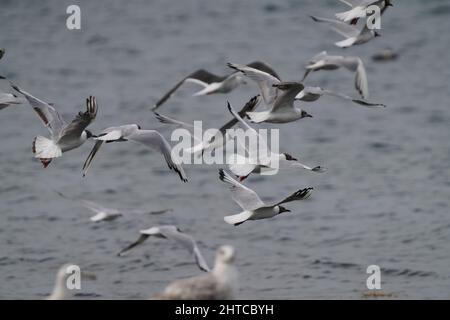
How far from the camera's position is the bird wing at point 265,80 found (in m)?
11.1

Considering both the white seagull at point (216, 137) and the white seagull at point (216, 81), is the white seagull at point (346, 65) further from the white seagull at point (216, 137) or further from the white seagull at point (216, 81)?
the white seagull at point (216, 137)

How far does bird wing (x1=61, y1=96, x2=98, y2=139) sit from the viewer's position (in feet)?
31.3

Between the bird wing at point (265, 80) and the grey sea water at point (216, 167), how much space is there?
6.52 ft

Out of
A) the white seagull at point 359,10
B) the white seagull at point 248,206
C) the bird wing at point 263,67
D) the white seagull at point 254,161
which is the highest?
the white seagull at point 359,10

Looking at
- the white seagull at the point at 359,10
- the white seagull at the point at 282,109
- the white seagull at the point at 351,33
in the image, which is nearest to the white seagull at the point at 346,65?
the white seagull at the point at 351,33

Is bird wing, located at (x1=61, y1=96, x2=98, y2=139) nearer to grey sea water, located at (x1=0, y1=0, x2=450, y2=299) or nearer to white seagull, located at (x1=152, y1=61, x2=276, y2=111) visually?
white seagull, located at (x1=152, y1=61, x2=276, y2=111)

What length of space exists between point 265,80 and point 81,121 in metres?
2.05

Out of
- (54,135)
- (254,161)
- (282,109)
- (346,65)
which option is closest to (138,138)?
(54,135)

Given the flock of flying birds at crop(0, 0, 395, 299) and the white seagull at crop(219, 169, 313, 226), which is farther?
the white seagull at crop(219, 169, 313, 226)

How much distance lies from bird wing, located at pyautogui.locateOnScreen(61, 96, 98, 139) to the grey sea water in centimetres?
208

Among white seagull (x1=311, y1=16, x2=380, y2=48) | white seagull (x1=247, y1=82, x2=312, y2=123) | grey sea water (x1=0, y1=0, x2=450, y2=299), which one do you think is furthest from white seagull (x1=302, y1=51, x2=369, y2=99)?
grey sea water (x1=0, y1=0, x2=450, y2=299)

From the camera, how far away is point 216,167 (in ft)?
59.1
